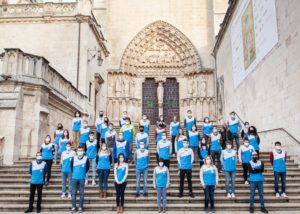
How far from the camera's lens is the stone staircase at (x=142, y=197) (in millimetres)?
7543

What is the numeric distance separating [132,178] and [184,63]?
1460 cm

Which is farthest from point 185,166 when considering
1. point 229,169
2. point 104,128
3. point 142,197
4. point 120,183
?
point 104,128

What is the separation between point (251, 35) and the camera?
13.7m

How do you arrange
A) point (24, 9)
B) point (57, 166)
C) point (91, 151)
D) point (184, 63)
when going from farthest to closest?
point (184, 63) → point (24, 9) → point (57, 166) → point (91, 151)

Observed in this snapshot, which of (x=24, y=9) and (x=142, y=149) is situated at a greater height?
(x=24, y=9)

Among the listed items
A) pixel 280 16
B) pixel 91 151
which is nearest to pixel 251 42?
pixel 280 16

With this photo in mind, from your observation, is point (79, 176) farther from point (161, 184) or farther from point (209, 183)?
point (209, 183)

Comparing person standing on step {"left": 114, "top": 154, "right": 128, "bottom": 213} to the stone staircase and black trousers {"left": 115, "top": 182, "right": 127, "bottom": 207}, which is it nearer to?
black trousers {"left": 115, "top": 182, "right": 127, "bottom": 207}

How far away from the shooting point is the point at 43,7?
56.4 ft

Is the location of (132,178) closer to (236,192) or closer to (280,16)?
(236,192)

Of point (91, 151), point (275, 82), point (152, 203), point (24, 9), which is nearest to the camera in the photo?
point (152, 203)

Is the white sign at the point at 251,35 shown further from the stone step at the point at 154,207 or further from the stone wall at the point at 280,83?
the stone step at the point at 154,207

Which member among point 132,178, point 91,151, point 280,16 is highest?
point 280,16

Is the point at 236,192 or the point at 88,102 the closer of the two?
the point at 236,192
